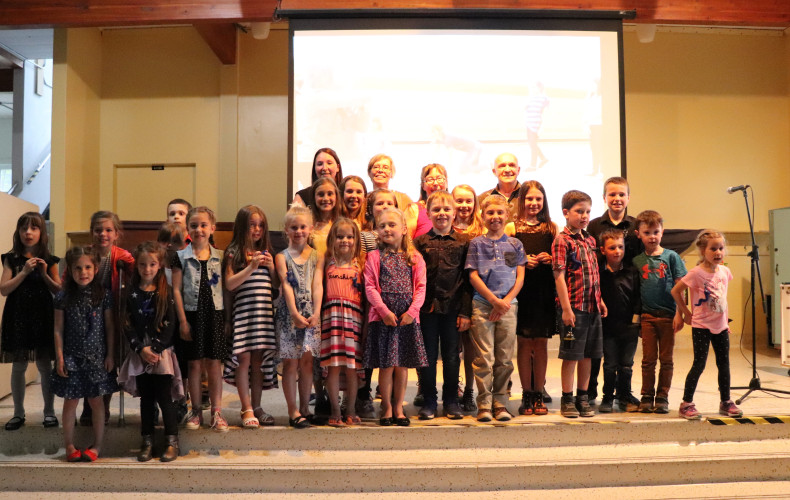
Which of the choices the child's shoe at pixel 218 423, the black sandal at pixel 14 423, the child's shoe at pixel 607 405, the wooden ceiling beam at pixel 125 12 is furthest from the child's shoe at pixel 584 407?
the wooden ceiling beam at pixel 125 12

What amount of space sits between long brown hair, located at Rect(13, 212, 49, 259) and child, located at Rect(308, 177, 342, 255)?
137 cm

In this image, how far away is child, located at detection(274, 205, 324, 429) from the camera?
10.9ft

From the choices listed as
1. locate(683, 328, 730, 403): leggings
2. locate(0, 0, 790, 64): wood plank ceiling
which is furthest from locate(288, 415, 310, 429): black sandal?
locate(0, 0, 790, 64): wood plank ceiling

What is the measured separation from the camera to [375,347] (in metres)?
3.34

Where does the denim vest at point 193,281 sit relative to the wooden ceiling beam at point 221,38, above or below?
below

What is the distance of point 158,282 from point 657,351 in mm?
2603

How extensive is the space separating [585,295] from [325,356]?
1.36 metres

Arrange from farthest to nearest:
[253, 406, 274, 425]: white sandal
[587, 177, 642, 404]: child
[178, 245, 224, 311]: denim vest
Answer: [587, 177, 642, 404]: child
[253, 406, 274, 425]: white sandal
[178, 245, 224, 311]: denim vest

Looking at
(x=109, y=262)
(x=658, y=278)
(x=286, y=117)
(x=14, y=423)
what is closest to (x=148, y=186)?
(x=286, y=117)

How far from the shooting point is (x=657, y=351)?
371 cm

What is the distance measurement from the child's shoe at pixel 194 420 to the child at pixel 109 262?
1.42 ft

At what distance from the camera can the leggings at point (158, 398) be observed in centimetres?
321

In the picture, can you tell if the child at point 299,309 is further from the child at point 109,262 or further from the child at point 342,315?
the child at point 109,262

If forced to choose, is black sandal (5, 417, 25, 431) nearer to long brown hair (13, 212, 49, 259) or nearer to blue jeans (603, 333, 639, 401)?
long brown hair (13, 212, 49, 259)
